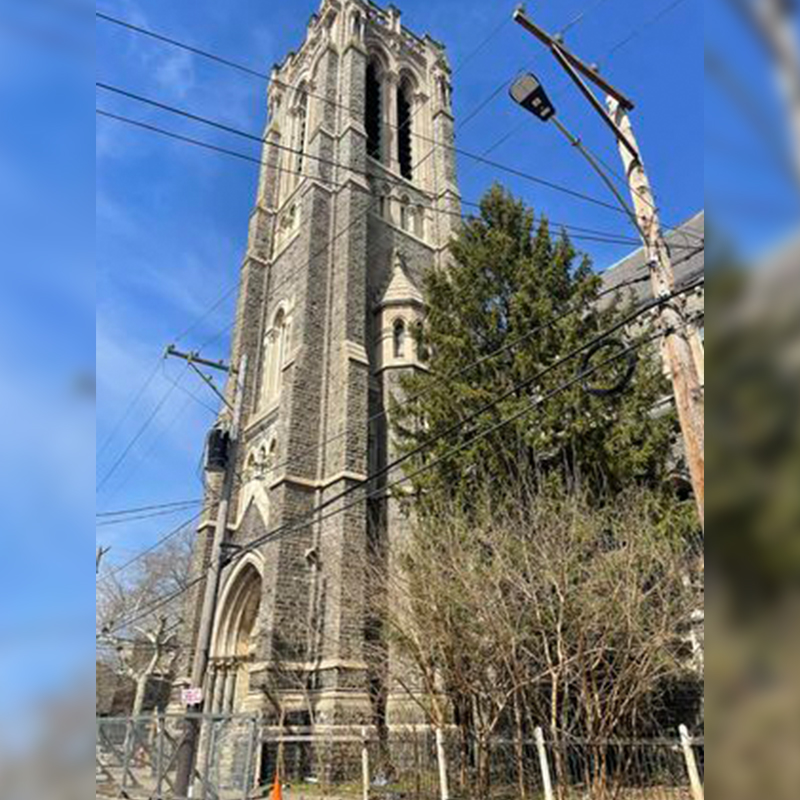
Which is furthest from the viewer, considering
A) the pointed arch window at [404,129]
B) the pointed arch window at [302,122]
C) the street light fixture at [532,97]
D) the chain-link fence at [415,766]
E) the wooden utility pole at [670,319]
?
the pointed arch window at [404,129]

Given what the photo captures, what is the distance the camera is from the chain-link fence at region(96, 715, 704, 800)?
8.75 metres

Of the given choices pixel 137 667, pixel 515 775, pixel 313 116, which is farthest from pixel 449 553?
pixel 137 667

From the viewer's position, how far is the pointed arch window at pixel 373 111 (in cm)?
2854

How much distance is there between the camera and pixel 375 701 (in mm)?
15172

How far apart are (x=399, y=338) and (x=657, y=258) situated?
46.5 ft

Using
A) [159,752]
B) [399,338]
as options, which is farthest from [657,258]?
[399,338]

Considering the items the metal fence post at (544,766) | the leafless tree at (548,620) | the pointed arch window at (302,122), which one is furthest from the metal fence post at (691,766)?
the pointed arch window at (302,122)

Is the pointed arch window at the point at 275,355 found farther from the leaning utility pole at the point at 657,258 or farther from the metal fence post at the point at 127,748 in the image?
the leaning utility pole at the point at 657,258

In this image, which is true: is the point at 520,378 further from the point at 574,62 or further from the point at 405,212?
the point at 405,212

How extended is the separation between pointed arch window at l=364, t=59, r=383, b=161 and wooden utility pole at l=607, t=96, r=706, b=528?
21.9 m

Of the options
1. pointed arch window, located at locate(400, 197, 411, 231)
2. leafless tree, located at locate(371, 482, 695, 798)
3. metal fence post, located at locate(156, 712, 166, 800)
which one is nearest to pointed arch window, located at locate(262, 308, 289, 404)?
pointed arch window, located at locate(400, 197, 411, 231)

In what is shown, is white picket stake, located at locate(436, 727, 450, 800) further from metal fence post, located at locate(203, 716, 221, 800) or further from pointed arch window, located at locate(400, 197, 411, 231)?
pointed arch window, located at locate(400, 197, 411, 231)

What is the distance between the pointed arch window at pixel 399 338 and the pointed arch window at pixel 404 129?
10535 mm

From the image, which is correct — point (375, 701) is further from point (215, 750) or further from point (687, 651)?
point (687, 651)
